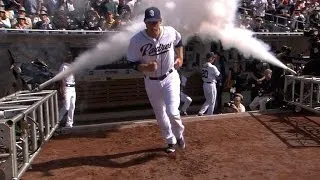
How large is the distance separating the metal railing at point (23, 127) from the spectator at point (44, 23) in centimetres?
472

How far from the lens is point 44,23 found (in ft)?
35.8

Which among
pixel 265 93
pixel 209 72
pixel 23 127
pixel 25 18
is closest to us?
pixel 23 127

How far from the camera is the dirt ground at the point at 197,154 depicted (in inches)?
200

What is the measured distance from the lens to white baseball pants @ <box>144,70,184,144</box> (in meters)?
5.62

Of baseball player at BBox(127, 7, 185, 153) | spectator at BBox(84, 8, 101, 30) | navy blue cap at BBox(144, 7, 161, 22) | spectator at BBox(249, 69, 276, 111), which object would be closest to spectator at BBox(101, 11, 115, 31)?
spectator at BBox(84, 8, 101, 30)

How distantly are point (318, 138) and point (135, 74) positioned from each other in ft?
24.9

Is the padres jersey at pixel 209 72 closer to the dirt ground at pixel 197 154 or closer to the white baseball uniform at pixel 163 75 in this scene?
the dirt ground at pixel 197 154

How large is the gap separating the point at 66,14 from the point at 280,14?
377 inches

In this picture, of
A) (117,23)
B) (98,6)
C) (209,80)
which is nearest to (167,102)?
(209,80)

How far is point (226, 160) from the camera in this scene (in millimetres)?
5504

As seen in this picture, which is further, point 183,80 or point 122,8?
point 183,80

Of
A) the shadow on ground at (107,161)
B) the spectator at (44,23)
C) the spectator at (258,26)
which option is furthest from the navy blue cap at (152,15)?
the spectator at (258,26)

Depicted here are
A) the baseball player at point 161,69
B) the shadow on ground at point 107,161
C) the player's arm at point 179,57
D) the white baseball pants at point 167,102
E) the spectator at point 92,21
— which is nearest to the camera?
the shadow on ground at point 107,161

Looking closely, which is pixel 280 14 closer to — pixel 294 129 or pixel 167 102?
pixel 294 129
